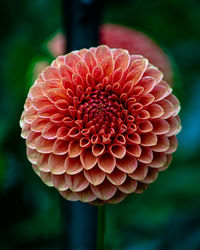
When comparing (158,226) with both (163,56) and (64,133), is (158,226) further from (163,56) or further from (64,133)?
(64,133)

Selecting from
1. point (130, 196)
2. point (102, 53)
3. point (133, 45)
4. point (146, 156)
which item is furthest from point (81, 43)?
point (130, 196)

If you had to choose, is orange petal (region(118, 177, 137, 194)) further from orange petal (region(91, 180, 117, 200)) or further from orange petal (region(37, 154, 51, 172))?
orange petal (region(37, 154, 51, 172))

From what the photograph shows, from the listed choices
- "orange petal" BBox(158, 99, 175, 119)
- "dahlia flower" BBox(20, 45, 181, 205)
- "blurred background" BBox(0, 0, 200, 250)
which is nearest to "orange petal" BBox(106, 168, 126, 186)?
"dahlia flower" BBox(20, 45, 181, 205)

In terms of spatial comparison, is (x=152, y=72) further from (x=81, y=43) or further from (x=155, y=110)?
(x=81, y=43)

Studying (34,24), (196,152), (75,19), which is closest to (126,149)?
(75,19)

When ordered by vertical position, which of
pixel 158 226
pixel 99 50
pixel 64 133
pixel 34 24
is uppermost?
pixel 34 24

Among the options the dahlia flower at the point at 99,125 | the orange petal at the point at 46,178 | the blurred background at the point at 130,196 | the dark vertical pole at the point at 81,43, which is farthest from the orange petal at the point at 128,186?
the blurred background at the point at 130,196
